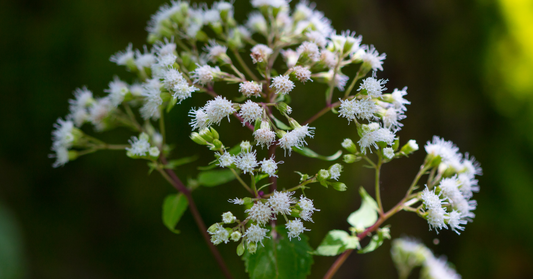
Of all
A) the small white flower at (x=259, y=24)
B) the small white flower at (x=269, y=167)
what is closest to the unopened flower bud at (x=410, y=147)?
the small white flower at (x=269, y=167)

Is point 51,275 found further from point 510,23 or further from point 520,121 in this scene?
point 510,23

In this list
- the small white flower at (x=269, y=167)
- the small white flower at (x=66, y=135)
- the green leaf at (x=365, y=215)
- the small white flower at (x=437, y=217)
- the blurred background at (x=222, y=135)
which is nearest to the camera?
the small white flower at (x=269, y=167)

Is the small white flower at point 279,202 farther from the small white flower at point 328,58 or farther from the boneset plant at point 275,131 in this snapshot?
the small white flower at point 328,58

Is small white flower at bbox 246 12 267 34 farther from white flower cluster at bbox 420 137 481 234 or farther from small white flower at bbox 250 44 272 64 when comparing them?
white flower cluster at bbox 420 137 481 234

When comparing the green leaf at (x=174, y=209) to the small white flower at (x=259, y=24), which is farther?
the small white flower at (x=259, y=24)

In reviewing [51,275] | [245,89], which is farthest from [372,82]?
[51,275]

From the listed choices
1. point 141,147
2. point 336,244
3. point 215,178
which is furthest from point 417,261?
point 141,147

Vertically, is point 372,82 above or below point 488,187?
above
